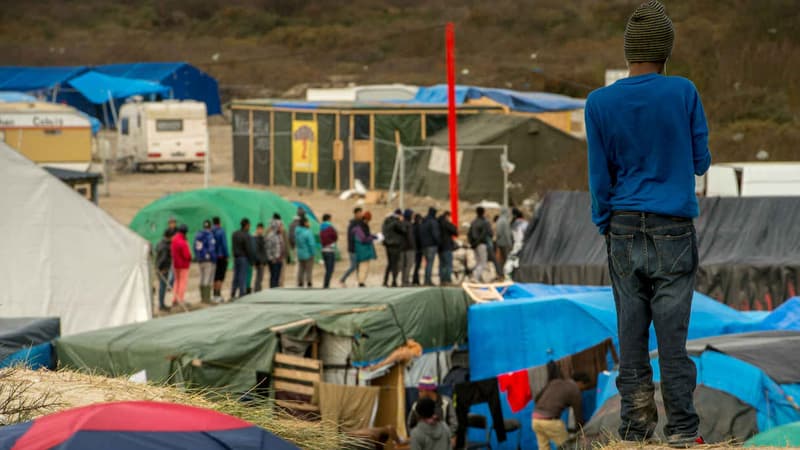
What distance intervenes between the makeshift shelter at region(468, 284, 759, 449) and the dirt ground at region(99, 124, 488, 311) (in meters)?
9.80

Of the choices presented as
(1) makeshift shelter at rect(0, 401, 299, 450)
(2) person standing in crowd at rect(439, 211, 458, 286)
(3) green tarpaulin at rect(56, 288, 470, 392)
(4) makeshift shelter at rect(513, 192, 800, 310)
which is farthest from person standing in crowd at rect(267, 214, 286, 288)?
(1) makeshift shelter at rect(0, 401, 299, 450)

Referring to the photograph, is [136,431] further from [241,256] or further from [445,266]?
[445,266]

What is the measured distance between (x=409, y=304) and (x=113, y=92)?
4009cm

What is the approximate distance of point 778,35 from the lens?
153 ft

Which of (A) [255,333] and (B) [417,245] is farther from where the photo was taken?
(B) [417,245]

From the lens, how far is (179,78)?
2264 inches

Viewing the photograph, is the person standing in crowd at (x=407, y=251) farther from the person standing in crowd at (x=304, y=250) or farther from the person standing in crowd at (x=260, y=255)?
the person standing in crowd at (x=260, y=255)

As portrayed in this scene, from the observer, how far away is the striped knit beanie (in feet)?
16.4

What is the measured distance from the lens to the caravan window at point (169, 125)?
133ft

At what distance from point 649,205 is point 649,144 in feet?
0.76

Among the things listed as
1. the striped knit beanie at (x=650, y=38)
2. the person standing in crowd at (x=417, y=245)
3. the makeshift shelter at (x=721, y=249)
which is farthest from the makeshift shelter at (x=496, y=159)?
the striped knit beanie at (x=650, y=38)

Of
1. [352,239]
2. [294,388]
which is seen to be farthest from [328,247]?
[294,388]

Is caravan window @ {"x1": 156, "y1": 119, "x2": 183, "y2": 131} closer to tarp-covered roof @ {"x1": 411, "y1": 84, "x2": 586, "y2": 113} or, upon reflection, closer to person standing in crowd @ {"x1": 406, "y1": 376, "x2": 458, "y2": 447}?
tarp-covered roof @ {"x1": 411, "y1": 84, "x2": 586, "y2": 113}

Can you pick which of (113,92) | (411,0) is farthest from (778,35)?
(411,0)
